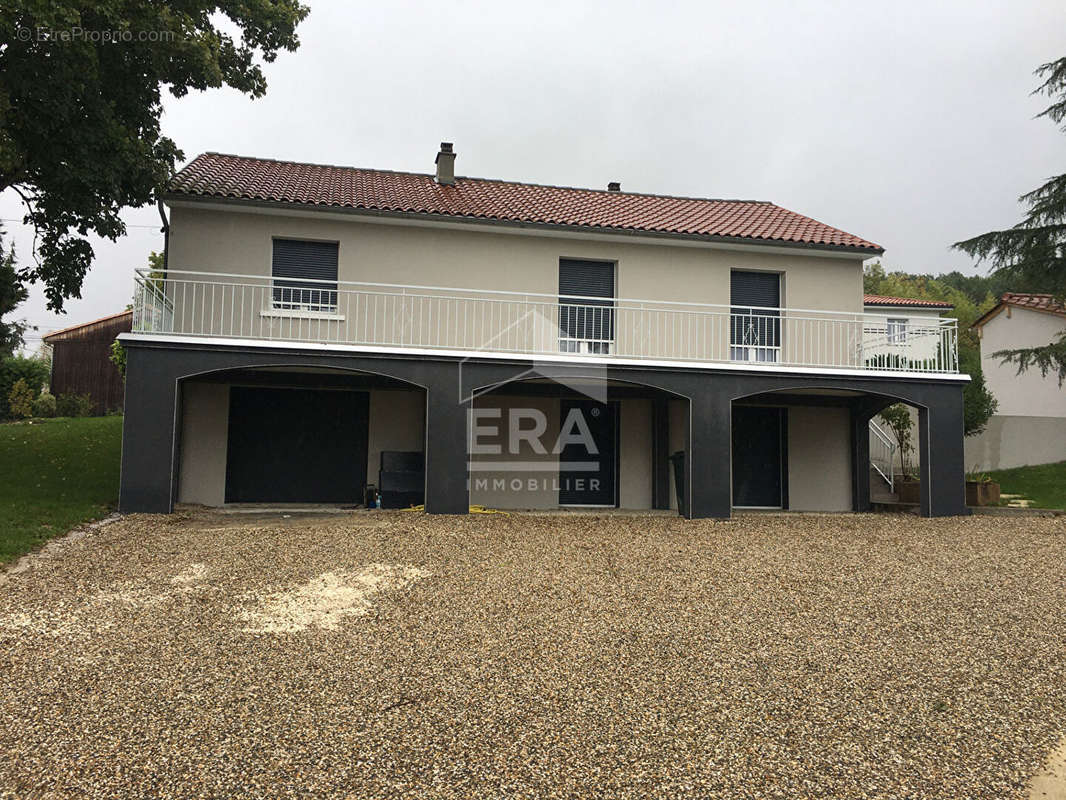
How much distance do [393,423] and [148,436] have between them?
4143mm

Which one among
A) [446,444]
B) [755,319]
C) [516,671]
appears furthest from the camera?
[755,319]

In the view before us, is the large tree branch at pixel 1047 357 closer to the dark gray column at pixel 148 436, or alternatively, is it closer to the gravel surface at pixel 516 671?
the gravel surface at pixel 516 671

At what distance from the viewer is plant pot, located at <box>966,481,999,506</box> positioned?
1352cm

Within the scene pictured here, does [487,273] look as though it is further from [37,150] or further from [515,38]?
[37,150]

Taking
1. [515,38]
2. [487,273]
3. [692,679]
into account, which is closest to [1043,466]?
[487,273]

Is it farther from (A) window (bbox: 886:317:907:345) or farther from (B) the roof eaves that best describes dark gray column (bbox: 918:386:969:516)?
(B) the roof eaves

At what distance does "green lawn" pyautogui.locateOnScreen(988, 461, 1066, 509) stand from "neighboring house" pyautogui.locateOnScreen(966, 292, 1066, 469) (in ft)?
1.53

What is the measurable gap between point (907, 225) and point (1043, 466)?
33.3 meters

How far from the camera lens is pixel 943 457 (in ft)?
39.7

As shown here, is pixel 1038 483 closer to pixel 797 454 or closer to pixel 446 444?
pixel 797 454

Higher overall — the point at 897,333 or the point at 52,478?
the point at 897,333

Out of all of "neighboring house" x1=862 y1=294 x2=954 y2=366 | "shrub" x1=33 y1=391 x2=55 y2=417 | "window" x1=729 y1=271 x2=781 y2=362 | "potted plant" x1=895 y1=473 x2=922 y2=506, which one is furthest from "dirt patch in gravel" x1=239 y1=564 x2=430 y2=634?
"shrub" x1=33 y1=391 x2=55 y2=417

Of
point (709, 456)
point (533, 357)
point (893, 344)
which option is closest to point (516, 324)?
point (533, 357)

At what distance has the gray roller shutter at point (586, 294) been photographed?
42.9ft
